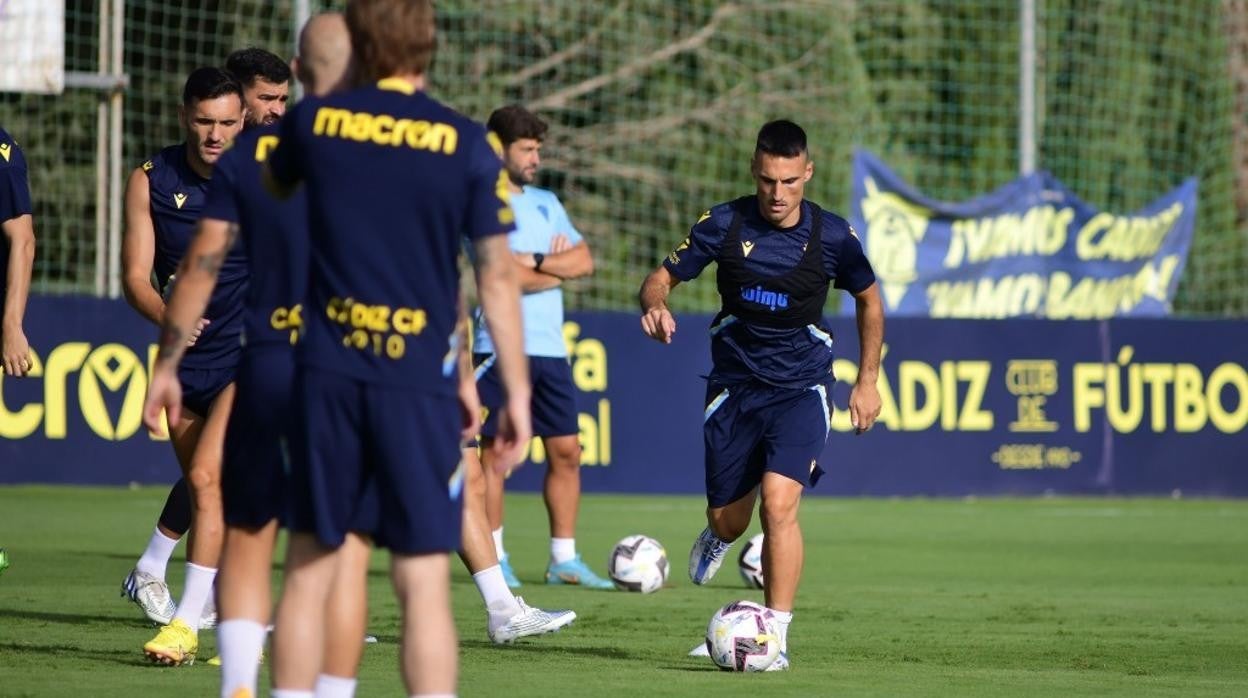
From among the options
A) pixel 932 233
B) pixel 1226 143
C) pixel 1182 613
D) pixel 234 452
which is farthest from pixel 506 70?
pixel 234 452

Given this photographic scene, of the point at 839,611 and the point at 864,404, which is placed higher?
the point at 864,404

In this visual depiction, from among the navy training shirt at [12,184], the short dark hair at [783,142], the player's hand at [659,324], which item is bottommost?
the player's hand at [659,324]

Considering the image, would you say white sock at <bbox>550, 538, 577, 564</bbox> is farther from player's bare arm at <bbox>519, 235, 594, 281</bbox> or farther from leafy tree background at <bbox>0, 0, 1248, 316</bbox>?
leafy tree background at <bbox>0, 0, 1248, 316</bbox>

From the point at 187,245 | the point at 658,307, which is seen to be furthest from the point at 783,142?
the point at 187,245

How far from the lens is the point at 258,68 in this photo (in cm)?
806

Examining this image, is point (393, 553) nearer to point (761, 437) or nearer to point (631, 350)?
point (761, 437)

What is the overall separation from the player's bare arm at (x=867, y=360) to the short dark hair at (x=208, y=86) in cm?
260

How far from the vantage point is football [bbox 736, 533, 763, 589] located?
425 inches

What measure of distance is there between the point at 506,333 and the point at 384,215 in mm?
418

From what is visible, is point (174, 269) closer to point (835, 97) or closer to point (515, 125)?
point (515, 125)

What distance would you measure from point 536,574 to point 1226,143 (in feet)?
56.5

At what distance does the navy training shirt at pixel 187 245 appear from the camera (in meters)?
7.99

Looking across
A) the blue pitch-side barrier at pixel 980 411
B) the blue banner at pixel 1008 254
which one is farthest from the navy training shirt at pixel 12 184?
the blue banner at pixel 1008 254

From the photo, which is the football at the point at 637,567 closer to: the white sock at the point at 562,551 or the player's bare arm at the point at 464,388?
the white sock at the point at 562,551
